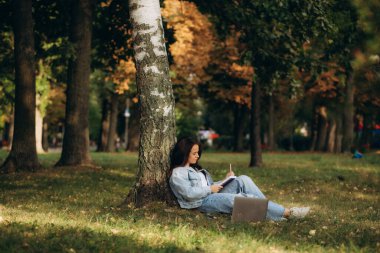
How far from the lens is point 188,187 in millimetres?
9203

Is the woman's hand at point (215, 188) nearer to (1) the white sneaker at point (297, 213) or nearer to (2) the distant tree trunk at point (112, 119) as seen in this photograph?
(1) the white sneaker at point (297, 213)

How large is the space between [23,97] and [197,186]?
8490 millimetres

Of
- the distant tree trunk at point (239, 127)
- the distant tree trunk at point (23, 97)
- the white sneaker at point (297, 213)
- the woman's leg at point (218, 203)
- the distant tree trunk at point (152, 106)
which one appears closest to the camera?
the white sneaker at point (297, 213)

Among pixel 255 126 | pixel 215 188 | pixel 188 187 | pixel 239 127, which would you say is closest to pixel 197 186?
pixel 188 187

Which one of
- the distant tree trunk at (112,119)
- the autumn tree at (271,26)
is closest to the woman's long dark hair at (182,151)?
the autumn tree at (271,26)

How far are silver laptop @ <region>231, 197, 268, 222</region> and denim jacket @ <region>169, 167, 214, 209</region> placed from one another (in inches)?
33.7

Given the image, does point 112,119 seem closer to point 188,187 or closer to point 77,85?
point 77,85

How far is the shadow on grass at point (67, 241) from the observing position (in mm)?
6039

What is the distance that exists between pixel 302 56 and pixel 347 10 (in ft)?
5.64

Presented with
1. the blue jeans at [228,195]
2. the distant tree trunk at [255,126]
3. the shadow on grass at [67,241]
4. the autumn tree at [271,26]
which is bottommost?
the shadow on grass at [67,241]

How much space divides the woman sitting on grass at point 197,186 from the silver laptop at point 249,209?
51cm

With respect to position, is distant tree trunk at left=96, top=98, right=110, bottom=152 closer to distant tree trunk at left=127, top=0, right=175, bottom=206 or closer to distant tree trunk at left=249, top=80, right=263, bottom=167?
distant tree trunk at left=249, top=80, right=263, bottom=167

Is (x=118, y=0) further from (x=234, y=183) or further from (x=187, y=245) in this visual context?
(x=187, y=245)

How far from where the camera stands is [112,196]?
39.2 feet
